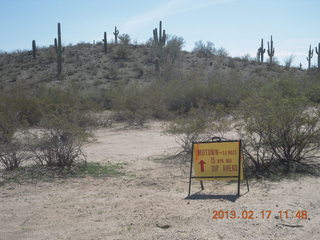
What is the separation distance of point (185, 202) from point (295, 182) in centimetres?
242

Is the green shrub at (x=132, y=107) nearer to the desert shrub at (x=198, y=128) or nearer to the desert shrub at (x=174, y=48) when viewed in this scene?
the desert shrub at (x=198, y=128)

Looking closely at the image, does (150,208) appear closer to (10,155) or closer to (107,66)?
(10,155)

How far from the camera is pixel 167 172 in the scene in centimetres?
899

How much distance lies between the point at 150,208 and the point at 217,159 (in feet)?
5.28

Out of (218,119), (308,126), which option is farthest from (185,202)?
(218,119)

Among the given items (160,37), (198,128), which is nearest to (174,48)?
(160,37)

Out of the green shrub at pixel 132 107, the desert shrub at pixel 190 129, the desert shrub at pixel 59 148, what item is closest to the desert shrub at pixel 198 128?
the desert shrub at pixel 190 129

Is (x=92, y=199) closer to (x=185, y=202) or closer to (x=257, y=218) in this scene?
(x=185, y=202)
